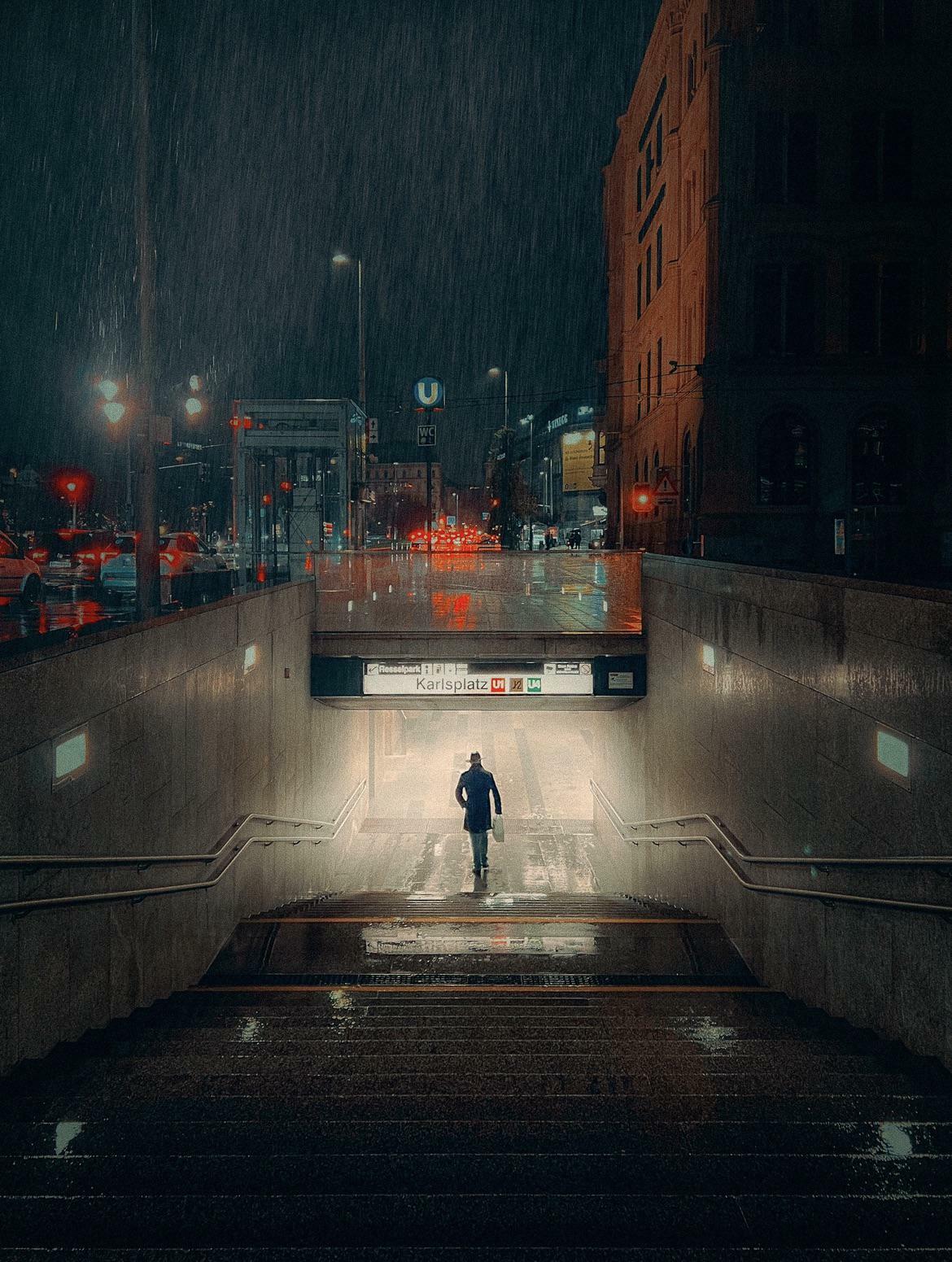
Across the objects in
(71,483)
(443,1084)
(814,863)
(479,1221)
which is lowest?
(443,1084)

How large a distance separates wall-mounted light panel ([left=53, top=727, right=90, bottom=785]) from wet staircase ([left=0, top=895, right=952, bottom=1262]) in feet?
5.10

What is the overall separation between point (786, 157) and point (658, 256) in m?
10.1

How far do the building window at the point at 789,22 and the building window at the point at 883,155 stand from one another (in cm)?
276

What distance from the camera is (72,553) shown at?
24.9 m

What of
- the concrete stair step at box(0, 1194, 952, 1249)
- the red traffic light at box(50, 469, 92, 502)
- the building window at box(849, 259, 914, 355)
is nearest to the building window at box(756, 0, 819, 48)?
the building window at box(849, 259, 914, 355)

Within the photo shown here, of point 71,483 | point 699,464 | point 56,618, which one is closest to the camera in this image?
point 56,618

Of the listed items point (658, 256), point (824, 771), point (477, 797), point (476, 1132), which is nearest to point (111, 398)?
point (477, 797)

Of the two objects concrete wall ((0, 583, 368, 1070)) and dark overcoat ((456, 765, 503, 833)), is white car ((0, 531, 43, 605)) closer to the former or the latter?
concrete wall ((0, 583, 368, 1070))

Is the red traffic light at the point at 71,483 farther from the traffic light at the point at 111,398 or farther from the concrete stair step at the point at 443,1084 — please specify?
the concrete stair step at the point at 443,1084

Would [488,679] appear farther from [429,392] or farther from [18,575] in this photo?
[429,392]

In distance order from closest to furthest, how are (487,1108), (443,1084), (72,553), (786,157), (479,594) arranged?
(487,1108), (443,1084), (479,594), (72,553), (786,157)

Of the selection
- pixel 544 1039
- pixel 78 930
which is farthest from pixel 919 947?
pixel 78 930

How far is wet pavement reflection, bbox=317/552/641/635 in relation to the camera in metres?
16.4

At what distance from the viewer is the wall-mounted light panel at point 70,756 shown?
223 inches
